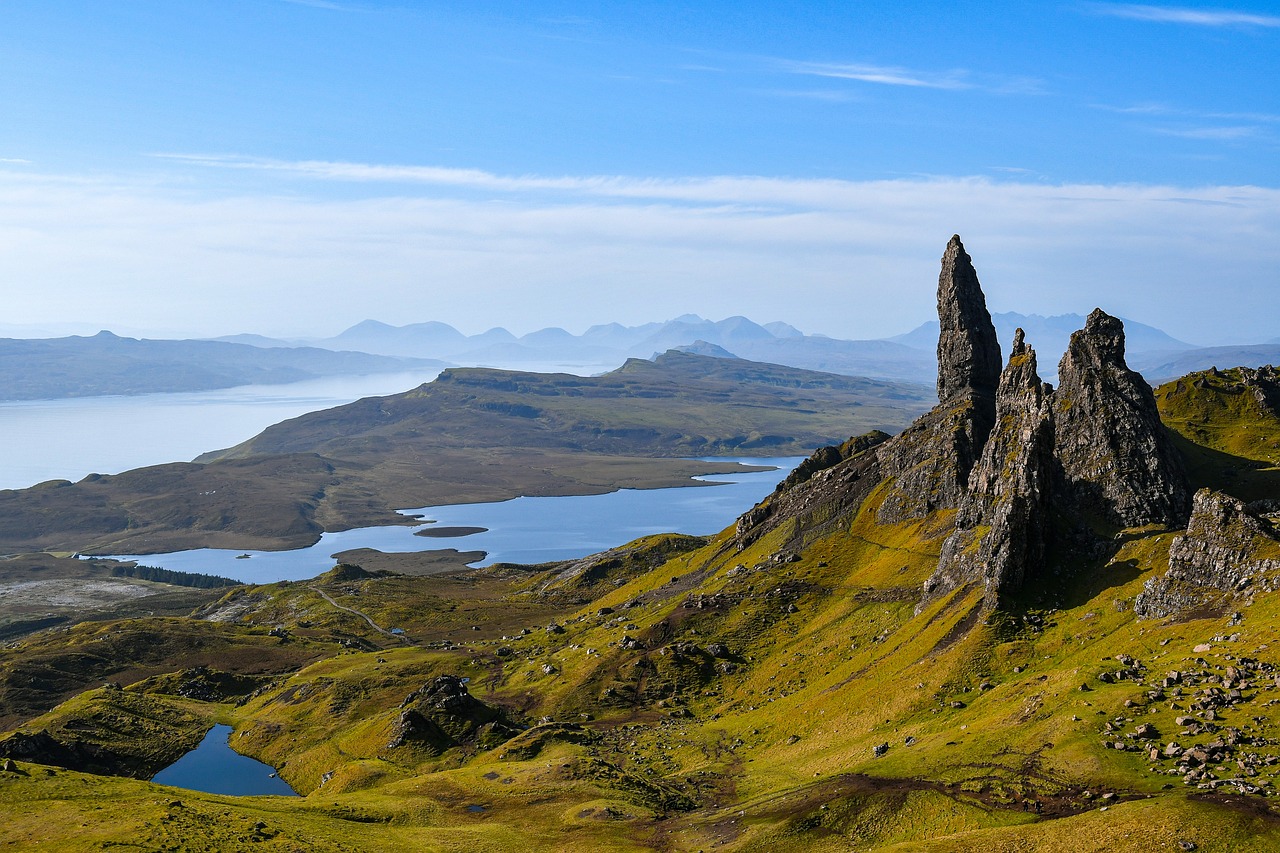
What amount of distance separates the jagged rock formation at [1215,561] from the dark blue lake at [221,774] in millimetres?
106361

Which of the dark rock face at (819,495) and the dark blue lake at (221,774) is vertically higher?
the dark rock face at (819,495)

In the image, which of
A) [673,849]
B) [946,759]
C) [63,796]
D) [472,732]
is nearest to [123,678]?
[472,732]

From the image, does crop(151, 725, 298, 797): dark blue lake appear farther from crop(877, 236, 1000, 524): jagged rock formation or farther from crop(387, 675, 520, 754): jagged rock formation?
crop(877, 236, 1000, 524): jagged rock formation

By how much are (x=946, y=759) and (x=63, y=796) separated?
79.5m

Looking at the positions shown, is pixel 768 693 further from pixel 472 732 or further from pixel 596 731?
pixel 472 732

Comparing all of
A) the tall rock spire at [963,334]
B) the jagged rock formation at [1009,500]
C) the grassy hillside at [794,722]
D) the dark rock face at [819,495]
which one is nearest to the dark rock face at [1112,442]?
the jagged rock formation at [1009,500]

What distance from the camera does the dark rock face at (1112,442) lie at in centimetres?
11006

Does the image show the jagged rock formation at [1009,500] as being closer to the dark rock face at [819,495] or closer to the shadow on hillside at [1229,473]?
the shadow on hillside at [1229,473]

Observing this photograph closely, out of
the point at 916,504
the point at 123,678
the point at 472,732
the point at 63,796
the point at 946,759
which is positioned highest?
the point at 916,504

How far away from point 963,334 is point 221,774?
144712mm

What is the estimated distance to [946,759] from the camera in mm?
74312

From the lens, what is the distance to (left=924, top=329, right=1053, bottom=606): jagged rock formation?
103562mm

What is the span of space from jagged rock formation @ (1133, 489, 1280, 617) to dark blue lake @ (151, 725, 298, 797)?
349ft

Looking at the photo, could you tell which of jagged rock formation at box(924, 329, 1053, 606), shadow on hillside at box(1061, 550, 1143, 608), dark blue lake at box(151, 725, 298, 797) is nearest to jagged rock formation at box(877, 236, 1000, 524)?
jagged rock formation at box(924, 329, 1053, 606)
